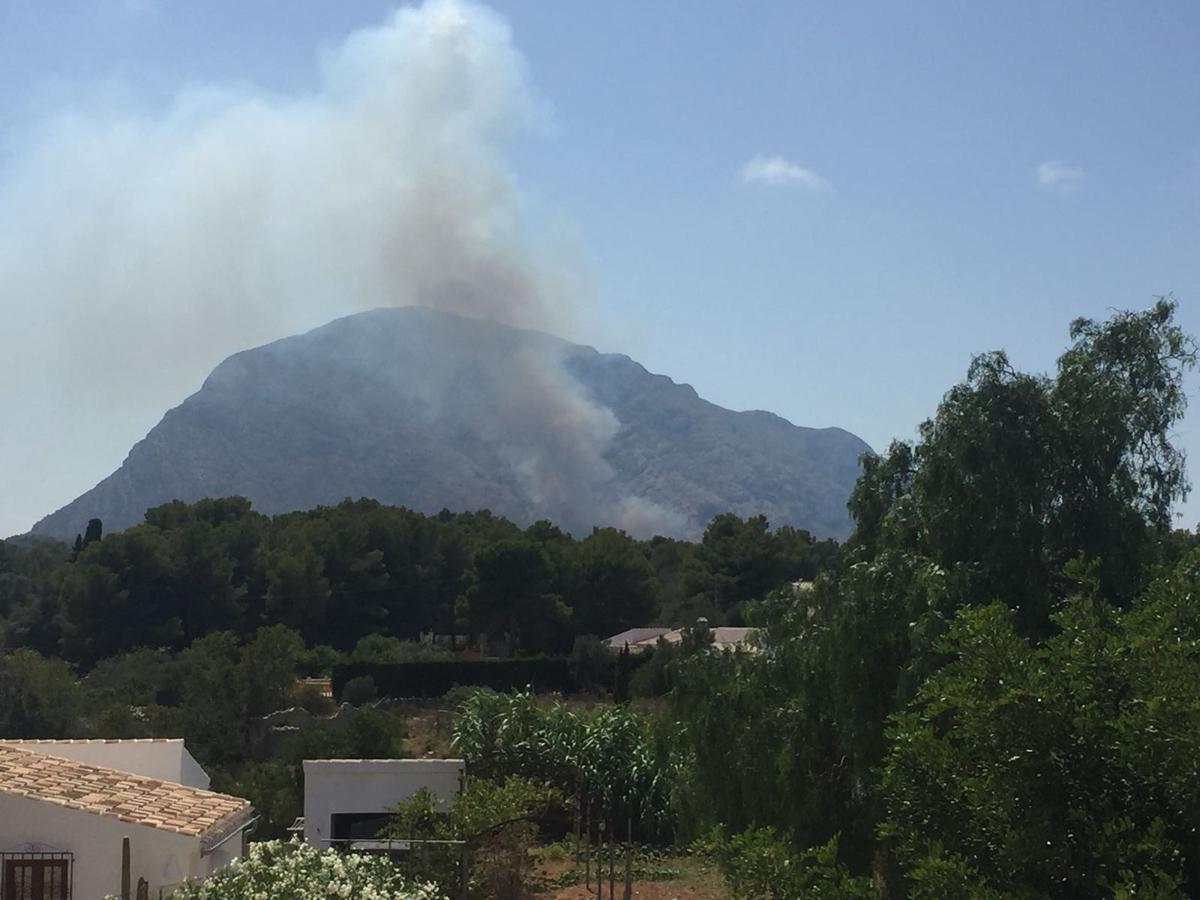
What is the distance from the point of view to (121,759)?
Answer: 16.5m

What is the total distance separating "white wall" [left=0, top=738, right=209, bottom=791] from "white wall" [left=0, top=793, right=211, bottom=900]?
4.83 m

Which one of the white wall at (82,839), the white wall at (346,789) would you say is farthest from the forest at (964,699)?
the white wall at (82,839)

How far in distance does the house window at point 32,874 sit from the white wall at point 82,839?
Result: 0.06 meters

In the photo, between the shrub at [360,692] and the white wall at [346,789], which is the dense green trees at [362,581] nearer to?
the shrub at [360,692]

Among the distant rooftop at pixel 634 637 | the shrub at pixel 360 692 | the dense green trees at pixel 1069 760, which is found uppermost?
the distant rooftop at pixel 634 637

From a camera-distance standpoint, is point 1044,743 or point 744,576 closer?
point 1044,743

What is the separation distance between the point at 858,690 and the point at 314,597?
41436 millimetres

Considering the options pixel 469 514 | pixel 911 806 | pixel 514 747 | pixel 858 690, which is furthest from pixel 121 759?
pixel 469 514

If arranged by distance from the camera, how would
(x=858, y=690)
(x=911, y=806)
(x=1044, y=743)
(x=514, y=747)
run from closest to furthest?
(x=1044, y=743), (x=911, y=806), (x=858, y=690), (x=514, y=747)

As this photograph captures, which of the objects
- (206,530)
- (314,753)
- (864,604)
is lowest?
(314,753)

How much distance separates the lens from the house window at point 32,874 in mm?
11203

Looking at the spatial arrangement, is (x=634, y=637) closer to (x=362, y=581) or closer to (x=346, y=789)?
(x=362, y=581)

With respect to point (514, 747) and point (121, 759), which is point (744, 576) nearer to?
point (514, 747)

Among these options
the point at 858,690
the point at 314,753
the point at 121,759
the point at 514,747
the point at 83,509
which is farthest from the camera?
the point at 83,509
